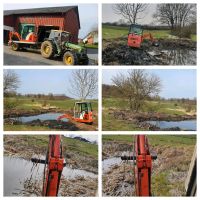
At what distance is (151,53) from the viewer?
2.76 m

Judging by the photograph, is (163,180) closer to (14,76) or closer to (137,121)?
(137,121)

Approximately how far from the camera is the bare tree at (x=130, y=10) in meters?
2.68

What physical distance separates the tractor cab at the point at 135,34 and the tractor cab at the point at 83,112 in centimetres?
70

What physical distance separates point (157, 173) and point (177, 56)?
110 cm

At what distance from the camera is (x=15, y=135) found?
2699mm

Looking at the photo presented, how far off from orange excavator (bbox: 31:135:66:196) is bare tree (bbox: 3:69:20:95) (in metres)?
0.56

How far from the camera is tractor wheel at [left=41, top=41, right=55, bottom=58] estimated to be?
2.72 metres

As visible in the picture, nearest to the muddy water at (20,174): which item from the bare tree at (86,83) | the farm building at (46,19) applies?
the bare tree at (86,83)

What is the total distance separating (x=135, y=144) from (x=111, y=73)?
27.1 inches

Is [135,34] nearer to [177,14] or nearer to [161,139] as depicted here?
[177,14]

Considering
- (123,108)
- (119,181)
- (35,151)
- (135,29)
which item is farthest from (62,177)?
(135,29)

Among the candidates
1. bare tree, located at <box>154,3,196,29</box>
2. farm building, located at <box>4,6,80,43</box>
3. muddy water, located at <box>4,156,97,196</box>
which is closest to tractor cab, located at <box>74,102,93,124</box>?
muddy water, located at <box>4,156,97,196</box>

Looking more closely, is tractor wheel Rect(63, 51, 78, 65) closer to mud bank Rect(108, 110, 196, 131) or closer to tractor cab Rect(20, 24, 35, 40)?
tractor cab Rect(20, 24, 35, 40)

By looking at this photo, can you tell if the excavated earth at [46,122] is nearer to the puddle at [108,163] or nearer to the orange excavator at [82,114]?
the orange excavator at [82,114]
